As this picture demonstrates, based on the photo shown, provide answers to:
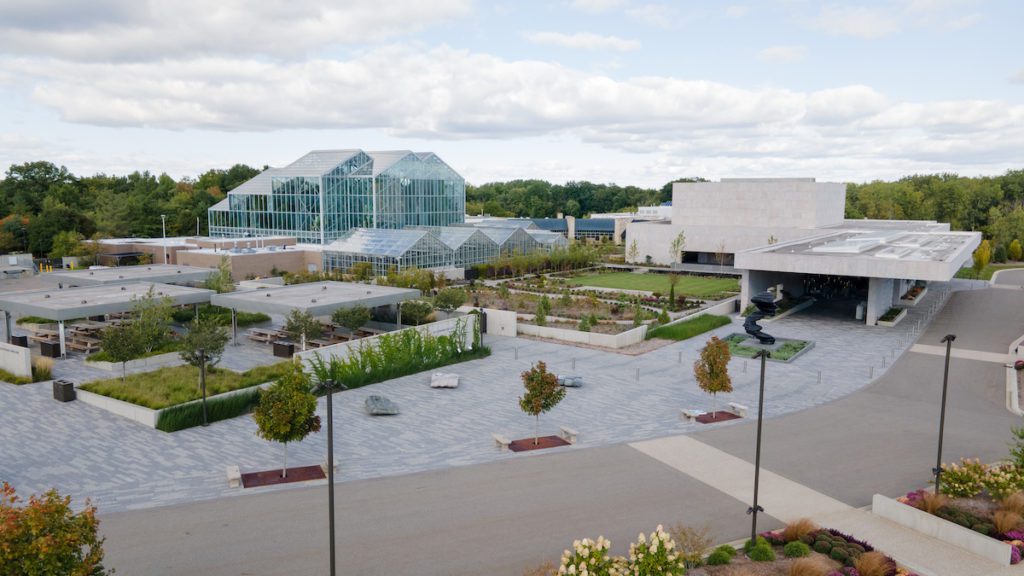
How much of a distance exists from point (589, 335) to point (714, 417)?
41.0 ft

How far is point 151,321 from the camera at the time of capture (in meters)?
A: 29.5

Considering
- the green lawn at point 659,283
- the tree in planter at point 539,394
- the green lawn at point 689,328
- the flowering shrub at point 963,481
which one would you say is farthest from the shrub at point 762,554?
the green lawn at point 659,283

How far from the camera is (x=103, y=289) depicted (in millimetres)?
37156

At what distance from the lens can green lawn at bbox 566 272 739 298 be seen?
54.2 m

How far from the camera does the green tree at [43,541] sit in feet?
32.5

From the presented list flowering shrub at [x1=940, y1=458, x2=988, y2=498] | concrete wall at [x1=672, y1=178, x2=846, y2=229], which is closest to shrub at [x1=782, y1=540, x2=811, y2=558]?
flowering shrub at [x1=940, y1=458, x2=988, y2=498]

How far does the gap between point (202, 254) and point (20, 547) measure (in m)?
50.3

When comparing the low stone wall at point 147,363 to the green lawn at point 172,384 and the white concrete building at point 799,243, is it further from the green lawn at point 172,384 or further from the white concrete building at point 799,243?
the white concrete building at point 799,243

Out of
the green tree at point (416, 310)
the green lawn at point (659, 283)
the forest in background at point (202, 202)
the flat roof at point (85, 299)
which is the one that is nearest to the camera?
the flat roof at point (85, 299)

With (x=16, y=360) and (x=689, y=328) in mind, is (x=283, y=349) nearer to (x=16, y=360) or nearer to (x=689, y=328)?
(x=16, y=360)

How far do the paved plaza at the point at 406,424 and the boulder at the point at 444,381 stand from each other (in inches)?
13.1

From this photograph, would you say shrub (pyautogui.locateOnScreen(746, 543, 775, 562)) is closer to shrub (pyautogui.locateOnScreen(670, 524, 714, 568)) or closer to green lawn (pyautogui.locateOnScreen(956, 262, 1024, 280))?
shrub (pyautogui.locateOnScreen(670, 524, 714, 568))

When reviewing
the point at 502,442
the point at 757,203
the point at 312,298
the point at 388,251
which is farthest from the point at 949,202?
the point at 502,442

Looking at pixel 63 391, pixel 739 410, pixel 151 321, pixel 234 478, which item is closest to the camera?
pixel 234 478
